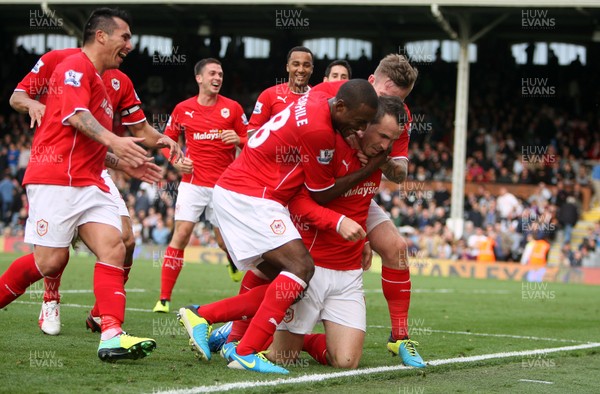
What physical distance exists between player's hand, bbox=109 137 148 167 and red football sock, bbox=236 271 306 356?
1.18 m

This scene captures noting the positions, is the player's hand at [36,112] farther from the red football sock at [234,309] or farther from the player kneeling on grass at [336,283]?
the player kneeling on grass at [336,283]

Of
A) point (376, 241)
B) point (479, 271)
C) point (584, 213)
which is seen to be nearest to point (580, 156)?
point (584, 213)

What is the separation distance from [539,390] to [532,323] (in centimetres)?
499

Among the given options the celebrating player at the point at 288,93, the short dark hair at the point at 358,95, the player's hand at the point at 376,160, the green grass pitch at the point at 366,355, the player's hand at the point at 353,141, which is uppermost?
the celebrating player at the point at 288,93

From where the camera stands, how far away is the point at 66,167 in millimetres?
6488

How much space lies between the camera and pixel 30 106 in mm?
6848

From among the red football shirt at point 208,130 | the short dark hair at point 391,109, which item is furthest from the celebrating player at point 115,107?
the red football shirt at point 208,130

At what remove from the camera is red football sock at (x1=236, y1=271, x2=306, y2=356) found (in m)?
6.16

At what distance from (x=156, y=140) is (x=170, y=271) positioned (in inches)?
143

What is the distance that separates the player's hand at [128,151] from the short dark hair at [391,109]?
1.57 metres

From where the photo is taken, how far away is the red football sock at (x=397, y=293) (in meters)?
7.14

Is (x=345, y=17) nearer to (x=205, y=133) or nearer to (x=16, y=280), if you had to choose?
(x=205, y=133)

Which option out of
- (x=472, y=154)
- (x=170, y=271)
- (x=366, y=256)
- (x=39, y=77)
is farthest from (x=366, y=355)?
(x=472, y=154)

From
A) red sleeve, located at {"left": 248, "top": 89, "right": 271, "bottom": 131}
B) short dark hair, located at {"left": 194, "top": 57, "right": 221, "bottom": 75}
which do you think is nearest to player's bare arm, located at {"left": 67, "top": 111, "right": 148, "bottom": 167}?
red sleeve, located at {"left": 248, "top": 89, "right": 271, "bottom": 131}
